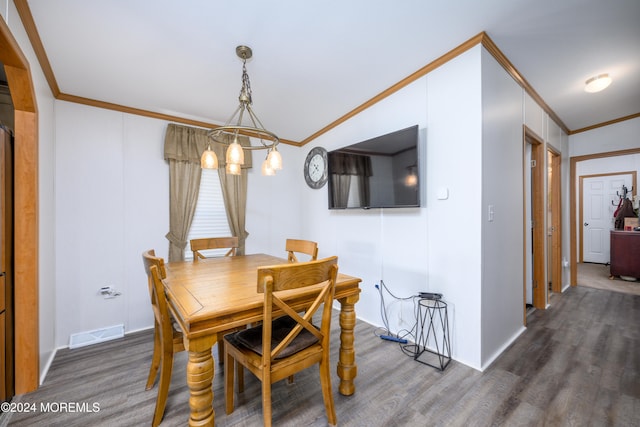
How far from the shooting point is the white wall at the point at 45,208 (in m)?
1.86

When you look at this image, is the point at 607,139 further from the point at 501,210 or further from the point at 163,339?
the point at 163,339

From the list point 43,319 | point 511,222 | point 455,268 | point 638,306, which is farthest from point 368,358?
point 638,306

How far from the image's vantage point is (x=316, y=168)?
A: 377cm

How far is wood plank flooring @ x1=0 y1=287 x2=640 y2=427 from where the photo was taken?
1.49 metres

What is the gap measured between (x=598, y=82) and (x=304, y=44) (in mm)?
2989

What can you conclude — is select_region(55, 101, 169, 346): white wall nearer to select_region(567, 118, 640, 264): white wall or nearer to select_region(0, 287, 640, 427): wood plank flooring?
select_region(0, 287, 640, 427): wood plank flooring

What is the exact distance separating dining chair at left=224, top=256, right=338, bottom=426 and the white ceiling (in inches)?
65.7

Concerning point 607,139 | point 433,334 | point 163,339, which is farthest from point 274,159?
point 607,139

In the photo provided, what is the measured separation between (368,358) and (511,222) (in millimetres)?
1819

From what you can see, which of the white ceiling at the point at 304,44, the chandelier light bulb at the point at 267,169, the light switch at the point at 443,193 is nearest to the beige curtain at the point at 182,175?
the white ceiling at the point at 304,44

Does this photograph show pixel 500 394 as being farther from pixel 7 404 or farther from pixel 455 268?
pixel 7 404

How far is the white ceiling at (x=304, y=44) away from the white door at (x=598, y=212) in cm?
360

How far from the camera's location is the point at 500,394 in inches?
66.1

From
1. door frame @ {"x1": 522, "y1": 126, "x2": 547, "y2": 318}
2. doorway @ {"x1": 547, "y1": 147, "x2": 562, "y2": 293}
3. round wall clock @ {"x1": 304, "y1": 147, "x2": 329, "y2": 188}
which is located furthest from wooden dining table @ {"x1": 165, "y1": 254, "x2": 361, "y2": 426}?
doorway @ {"x1": 547, "y1": 147, "x2": 562, "y2": 293}
